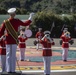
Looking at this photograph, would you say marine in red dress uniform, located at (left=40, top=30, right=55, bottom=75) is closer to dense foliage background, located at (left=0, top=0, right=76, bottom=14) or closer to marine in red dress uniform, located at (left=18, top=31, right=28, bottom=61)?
marine in red dress uniform, located at (left=18, top=31, right=28, bottom=61)

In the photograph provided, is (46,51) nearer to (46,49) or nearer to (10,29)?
(46,49)

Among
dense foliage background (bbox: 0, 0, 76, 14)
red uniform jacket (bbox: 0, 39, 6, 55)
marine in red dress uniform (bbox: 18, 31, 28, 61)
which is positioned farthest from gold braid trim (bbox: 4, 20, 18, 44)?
dense foliage background (bbox: 0, 0, 76, 14)

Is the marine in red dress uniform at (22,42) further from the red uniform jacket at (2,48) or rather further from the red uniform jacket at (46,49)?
the red uniform jacket at (46,49)

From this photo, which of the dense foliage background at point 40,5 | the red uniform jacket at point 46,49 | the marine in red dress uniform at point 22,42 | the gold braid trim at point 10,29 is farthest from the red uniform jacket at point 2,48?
the dense foliage background at point 40,5

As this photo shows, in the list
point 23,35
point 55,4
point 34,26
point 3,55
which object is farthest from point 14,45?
point 55,4

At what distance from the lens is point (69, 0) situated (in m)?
98.1

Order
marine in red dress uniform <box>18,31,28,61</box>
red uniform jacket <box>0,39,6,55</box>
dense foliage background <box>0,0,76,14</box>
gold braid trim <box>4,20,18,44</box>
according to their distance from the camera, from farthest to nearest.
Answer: dense foliage background <box>0,0,76,14</box> < marine in red dress uniform <box>18,31,28,61</box> < red uniform jacket <box>0,39,6,55</box> < gold braid trim <box>4,20,18,44</box>

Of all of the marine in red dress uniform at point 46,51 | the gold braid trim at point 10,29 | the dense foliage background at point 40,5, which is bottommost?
the marine in red dress uniform at point 46,51

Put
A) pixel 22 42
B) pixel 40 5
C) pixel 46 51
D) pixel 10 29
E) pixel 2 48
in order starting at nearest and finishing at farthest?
pixel 10 29 < pixel 46 51 < pixel 2 48 < pixel 22 42 < pixel 40 5

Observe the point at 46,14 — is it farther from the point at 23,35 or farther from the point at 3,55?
the point at 3,55

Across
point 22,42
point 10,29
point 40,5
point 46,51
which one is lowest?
point 46,51

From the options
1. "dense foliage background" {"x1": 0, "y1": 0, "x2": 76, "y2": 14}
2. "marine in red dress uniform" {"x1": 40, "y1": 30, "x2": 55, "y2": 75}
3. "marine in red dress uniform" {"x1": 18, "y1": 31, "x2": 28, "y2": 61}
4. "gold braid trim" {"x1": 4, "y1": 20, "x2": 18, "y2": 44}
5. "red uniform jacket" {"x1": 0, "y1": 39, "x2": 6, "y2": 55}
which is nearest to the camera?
"gold braid trim" {"x1": 4, "y1": 20, "x2": 18, "y2": 44}

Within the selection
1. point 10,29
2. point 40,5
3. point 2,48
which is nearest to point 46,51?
point 2,48

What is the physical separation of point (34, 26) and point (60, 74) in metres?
26.5
